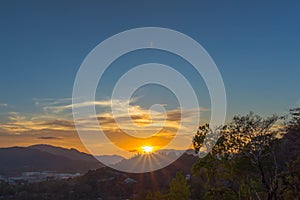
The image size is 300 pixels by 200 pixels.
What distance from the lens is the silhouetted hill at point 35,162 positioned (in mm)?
158000

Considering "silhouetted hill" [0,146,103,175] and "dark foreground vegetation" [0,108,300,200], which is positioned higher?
"silhouetted hill" [0,146,103,175]

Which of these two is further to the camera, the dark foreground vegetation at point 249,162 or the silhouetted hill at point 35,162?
the silhouetted hill at point 35,162

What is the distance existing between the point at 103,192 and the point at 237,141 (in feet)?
244

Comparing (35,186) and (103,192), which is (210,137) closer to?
(103,192)

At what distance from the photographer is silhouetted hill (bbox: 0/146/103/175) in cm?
15800

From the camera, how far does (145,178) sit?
3802 inches

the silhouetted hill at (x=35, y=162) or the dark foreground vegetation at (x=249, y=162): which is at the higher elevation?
the silhouetted hill at (x=35, y=162)

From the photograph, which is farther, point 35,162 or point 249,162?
point 35,162

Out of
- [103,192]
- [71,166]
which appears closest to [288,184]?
[103,192]

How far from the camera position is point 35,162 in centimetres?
17312

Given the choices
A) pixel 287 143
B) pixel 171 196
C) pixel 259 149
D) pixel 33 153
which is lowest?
pixel 171 196

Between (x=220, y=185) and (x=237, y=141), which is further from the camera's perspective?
(x=220, y=185)

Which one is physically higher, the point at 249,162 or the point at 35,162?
the point at 35,162

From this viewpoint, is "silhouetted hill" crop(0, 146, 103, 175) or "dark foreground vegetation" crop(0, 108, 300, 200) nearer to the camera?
"dark foreground vegetation" crop(0, 108, 300, 200)
